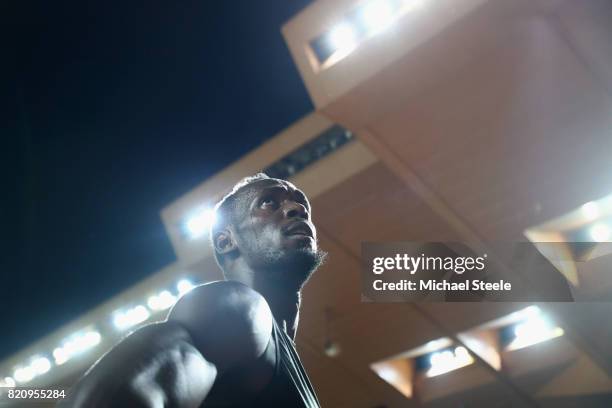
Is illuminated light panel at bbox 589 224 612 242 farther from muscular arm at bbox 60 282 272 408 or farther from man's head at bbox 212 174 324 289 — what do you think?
muscular arm at bbox 60 282 272 408

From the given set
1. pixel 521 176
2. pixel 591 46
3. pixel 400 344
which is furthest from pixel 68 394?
pixel 400 344

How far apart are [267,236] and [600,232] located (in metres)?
2.60

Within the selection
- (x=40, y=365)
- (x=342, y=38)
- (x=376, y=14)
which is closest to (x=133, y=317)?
(x=40, y=365)

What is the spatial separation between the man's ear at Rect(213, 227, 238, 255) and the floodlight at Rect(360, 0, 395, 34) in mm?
3215

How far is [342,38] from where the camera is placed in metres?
4.10

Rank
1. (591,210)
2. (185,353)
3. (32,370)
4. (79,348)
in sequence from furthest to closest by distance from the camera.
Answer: (591,210) → (32,370) → (79,348) → (185,353)

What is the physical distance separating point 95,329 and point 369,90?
2225 millimetres

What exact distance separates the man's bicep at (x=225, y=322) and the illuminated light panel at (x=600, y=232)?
2422 millimetres

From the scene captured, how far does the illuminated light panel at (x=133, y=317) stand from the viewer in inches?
109

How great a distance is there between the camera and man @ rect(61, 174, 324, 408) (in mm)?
528

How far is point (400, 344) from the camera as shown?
5.07 meters

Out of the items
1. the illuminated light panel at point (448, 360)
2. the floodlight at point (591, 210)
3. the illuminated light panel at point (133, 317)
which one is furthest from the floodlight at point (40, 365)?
the illuminated light panel at point (448, 360)

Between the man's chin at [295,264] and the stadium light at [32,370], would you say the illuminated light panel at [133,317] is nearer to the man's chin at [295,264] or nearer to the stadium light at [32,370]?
the stadium light at [32,370]

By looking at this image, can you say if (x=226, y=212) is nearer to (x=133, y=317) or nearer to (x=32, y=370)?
(x=133, y=317)
